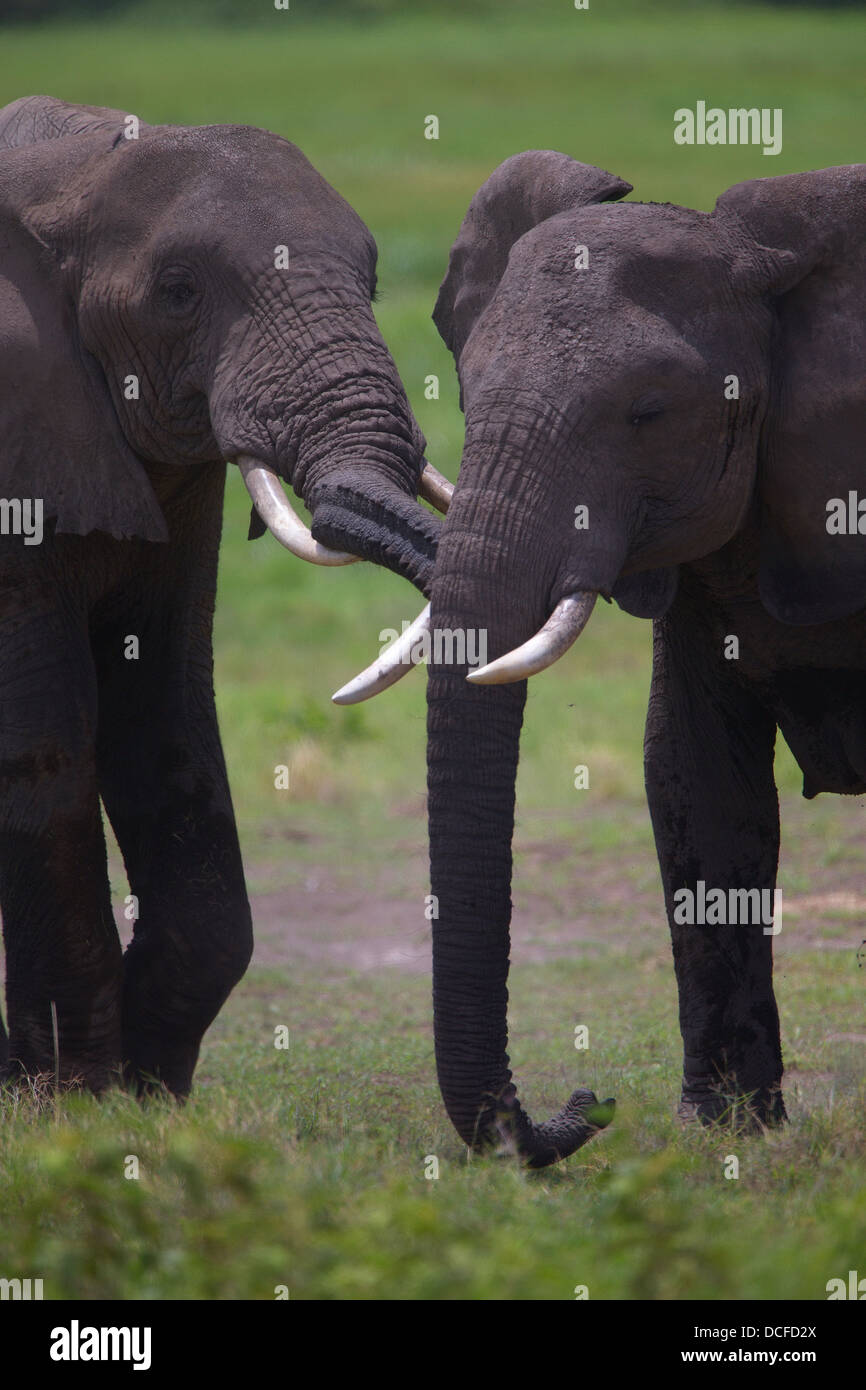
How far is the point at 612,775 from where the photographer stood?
43.9 feet

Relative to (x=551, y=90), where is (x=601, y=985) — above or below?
below

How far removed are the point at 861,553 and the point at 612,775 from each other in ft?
24.7

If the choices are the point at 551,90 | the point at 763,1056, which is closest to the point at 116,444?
the point at 763,1056

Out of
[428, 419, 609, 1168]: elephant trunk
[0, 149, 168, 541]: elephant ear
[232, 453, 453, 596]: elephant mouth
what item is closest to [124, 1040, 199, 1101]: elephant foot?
[0, 149, 168, 541]: elephant ear

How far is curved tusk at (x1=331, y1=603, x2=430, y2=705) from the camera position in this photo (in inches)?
222

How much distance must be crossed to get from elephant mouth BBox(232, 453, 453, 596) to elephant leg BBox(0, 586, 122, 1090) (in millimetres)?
1065

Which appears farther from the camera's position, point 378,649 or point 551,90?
point 551,90

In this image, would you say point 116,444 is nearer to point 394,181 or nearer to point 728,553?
point 728,553

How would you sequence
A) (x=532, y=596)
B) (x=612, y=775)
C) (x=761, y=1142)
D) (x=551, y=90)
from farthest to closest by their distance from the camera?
(x=551, y=90), (x=612, y=775), (x=761, y=1142), (x=532, y=596)

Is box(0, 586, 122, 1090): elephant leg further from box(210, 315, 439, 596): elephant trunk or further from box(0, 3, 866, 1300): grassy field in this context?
box(210, 315, 439, 596): elephant trunk

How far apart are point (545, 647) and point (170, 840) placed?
8.08ft

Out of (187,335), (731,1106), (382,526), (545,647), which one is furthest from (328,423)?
(731,1106)
